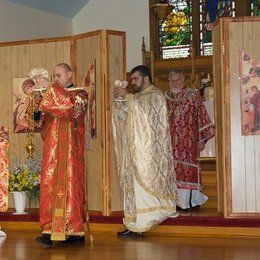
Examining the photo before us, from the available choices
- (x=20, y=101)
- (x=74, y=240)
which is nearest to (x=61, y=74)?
(x=74, y=240)

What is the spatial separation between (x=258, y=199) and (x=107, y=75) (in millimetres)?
2269

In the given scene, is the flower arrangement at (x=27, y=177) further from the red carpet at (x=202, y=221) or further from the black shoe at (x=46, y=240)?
the black shoe at (x=46, y=240)

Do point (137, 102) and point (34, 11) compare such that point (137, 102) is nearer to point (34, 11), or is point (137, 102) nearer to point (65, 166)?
point (65, 166)

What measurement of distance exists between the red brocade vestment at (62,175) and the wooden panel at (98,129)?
1384 millimetres

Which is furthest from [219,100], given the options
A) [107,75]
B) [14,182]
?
[14,182]

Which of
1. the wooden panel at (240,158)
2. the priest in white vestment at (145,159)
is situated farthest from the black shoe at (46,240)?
the wooden panel at (240,158)

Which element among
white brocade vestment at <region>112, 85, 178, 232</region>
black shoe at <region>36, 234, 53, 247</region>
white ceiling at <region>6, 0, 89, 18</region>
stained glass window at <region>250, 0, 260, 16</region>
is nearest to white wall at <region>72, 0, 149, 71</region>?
white ceiling at <region>6, 0, 89, 18</region>

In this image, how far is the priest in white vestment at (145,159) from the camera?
9312 millimetres

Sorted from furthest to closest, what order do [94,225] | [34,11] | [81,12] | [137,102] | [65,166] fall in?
1. [81,12]
2. [34,11]
3. [94,225]
4. [137,102]
5. [65,166]

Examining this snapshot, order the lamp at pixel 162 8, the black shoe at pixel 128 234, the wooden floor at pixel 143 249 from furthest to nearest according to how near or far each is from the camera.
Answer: the lamp at pixel 162 8
the black shoe at pixel 128 234
the wooden floor at pixel 143 249

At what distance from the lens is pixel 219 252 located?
26.3ft

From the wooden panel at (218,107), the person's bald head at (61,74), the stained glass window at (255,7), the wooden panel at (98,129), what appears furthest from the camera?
the stained glass window at (255,7)

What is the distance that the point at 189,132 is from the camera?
1091 centimetres

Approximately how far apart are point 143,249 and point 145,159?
132 cm
